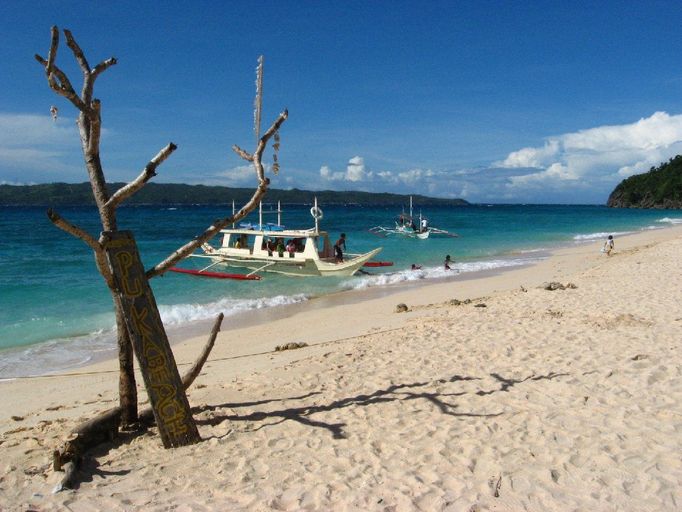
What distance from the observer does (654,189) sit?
380 ft

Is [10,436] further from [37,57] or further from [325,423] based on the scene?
[37,57]

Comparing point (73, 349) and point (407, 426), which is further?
point (73, 349)

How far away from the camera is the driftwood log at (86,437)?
4305 millimetres

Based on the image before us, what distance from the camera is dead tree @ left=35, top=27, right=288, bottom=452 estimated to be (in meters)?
4.62

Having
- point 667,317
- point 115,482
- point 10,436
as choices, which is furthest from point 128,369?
point 667,317

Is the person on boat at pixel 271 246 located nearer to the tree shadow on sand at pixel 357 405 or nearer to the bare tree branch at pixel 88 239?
the tree shadow on sand at pixel 357 405

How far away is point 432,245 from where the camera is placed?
35719mm

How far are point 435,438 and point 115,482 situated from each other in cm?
282

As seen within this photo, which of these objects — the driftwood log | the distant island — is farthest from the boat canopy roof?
the distant island

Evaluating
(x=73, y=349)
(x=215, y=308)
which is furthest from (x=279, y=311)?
(x=73, y=349)

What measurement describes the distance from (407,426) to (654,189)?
430 ft

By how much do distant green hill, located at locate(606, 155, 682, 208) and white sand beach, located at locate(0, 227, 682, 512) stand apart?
4658 inches

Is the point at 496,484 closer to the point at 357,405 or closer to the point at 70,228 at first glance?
the point at 357,405

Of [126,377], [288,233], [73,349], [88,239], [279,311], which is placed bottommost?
[73,349]
